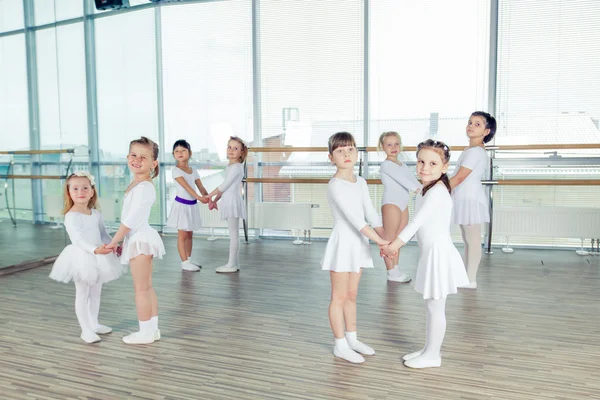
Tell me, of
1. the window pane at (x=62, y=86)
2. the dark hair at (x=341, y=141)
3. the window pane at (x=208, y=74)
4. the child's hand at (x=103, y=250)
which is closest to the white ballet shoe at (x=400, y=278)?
the dark hair at (x=341, y=141)

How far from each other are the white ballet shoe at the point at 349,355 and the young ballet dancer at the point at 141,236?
968mm

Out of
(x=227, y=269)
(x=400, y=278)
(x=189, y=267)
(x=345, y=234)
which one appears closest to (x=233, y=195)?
(x=227, y=269)

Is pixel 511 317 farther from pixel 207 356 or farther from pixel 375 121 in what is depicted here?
pixel 375 121

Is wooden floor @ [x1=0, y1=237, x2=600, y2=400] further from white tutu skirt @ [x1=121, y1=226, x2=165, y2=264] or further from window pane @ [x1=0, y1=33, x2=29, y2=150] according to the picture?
window pane @ [x1=0, y1=33, x2=29, y2=150]

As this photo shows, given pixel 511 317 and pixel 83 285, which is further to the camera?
pixel 511 317

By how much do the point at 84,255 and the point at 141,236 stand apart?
32 cm

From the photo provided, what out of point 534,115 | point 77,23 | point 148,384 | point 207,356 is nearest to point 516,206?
point 534,115

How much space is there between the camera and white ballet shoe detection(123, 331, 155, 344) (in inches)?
108

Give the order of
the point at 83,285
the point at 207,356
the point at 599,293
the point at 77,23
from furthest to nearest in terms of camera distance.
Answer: the point at 77,23 < the point at 599,293 < the point at 83,285 < the point at 207,356

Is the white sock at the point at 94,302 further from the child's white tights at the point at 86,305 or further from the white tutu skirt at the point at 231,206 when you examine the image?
the white tutu skirt at the point at 231,206

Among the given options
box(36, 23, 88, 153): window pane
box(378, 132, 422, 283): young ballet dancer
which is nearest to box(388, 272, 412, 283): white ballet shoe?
box(378, 132, 422, 283): young ballet dancer

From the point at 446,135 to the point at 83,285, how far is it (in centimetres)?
424

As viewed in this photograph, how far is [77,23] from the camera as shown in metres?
5.35

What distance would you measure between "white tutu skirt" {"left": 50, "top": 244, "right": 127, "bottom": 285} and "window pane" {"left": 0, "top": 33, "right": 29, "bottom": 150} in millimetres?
2195
